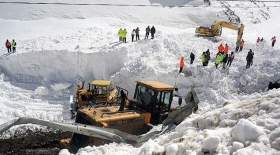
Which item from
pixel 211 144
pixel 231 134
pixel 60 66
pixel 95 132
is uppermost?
pixel 231 134

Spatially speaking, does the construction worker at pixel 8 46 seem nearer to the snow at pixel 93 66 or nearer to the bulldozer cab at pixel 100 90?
the snow at pixel 93 66

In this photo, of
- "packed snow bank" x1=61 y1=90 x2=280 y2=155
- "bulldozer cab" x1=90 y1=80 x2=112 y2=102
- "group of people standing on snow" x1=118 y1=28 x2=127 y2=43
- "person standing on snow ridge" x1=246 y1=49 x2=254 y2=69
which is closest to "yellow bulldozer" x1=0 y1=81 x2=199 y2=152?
"packed snow bank" x1=61 y1=90 x2=280 y2=155

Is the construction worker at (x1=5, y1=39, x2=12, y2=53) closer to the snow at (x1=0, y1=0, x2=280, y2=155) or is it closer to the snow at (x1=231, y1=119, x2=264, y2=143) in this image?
the snow at (x1=0, y1=0, x2=280, y2=155)

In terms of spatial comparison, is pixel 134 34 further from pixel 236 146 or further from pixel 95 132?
pixel 236 146

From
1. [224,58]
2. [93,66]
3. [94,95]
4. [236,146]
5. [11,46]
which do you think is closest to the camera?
[236,146]

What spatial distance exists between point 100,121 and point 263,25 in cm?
3312

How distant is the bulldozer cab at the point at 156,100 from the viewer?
49.8ft

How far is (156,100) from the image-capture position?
15.2m

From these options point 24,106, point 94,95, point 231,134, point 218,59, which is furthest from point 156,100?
point 218,59

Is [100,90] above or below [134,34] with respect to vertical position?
below

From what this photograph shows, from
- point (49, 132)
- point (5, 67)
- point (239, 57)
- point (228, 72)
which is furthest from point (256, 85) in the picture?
point (5, 67)

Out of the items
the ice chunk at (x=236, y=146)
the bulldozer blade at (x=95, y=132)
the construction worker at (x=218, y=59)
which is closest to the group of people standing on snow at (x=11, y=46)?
the construction worker at (x=218, y=59)

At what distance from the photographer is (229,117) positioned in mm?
8492

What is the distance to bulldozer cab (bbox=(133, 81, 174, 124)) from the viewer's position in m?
15.2
